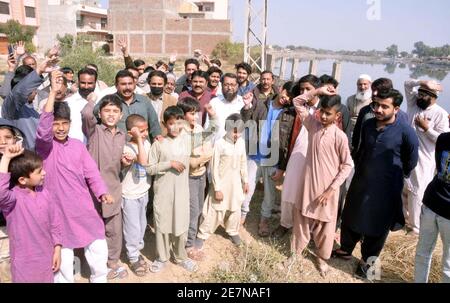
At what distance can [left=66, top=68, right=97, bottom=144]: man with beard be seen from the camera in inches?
126

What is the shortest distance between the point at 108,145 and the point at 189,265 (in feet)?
4.79

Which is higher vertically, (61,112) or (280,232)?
(61,112)

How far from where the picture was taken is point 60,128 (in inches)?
96.8

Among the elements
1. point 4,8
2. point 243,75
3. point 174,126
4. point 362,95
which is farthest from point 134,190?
point 4,8

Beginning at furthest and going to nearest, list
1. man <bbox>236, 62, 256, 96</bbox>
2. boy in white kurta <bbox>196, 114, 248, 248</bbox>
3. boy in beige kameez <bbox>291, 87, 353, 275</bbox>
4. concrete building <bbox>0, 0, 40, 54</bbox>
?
concrete building <bbox>0, 0, 40, 54</bbox>
man <bbox>236, 62, 256, 96</bbox>
boy in white kurta <bbox>196, 114, 248, 248</bbox>
boy in beige kameez <bbox>291, 87, 353, 275</bbox>

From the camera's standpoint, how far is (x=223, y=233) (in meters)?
4.03

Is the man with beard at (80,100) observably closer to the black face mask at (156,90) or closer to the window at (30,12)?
the black face mask at (156,90)

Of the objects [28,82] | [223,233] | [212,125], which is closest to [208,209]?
[223,233]

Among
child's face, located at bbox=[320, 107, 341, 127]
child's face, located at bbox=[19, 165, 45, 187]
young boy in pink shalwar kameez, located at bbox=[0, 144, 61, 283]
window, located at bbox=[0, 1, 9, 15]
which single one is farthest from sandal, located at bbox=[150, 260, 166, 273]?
window, located at bbox=[0, 1, 9, 15]

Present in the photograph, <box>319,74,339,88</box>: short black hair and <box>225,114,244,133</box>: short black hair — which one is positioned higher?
<box>319,74,339,88</box>: short black hair

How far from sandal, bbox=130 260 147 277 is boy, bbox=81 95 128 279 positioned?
46cm

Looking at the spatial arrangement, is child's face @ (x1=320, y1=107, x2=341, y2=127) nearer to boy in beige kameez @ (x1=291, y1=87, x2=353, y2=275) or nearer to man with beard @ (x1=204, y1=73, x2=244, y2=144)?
boy in beige kameez @ (x1=291, y1=87, x2=353, y2=275)

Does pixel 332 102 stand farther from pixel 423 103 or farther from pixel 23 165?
pixel 23 165
